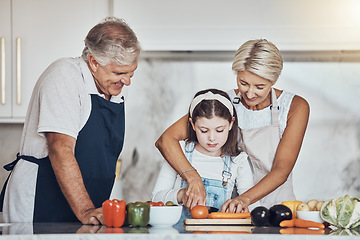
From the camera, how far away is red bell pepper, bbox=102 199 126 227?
1552 mm

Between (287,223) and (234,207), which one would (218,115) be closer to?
(234,207)

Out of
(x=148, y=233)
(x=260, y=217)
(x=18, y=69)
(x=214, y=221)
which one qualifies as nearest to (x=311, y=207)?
(x=260, y=217)

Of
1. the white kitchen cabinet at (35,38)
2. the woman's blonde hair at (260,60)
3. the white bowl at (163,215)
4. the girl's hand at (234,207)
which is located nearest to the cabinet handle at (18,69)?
the white kitchen cabinet at (35,38)

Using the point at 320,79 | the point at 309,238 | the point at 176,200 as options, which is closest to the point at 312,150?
the point at 320,79

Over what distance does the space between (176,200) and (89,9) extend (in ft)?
4.58

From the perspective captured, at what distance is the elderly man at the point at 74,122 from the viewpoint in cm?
184

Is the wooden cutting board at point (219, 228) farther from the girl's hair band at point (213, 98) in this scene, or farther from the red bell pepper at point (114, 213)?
the girl's hair band at point (213, 98)

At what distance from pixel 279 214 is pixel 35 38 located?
1.98m

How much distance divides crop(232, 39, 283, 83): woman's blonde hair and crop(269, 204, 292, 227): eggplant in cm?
74

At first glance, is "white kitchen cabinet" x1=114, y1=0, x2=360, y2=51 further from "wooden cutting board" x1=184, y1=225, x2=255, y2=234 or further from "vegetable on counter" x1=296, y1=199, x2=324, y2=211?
"wooden cutting board" x1=184, y1=225, x2=255, y2=234

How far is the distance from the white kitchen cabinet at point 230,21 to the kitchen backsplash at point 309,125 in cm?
40

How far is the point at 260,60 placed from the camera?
7.36 ft

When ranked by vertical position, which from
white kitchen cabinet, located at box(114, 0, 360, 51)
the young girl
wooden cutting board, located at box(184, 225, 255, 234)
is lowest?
wooden cutting board, located at box(184, 225, 255, 234)

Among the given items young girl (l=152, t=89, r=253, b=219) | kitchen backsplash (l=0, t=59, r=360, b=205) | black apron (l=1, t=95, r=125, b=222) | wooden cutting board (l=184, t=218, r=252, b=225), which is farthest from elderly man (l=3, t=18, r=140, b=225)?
kitchen backsplash (l=0, t=59, r=360, b=205)
